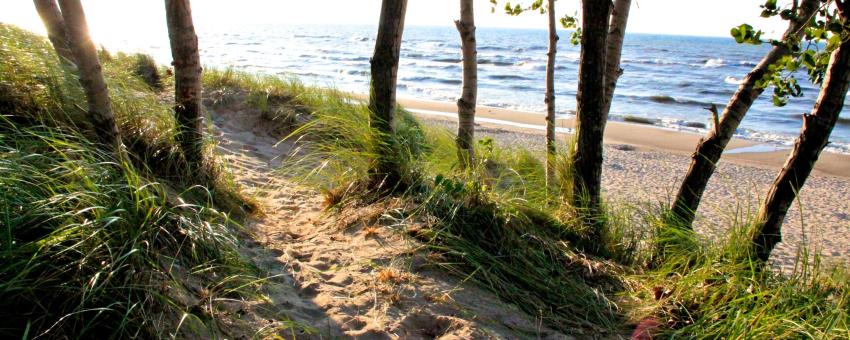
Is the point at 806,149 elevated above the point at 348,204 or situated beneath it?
elevated above

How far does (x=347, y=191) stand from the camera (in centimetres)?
427

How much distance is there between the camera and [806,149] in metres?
3.31

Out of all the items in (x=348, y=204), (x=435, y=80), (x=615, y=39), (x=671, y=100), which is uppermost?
(x=615, y=39)

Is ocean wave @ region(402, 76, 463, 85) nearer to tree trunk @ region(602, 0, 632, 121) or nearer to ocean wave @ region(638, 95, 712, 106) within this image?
ocean wave @ region(638, 95, 712, 106)

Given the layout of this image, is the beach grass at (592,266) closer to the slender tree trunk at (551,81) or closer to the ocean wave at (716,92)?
the slender tree trunk at (551,81)

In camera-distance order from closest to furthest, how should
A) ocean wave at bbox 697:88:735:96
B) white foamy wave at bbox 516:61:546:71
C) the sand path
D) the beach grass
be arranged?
the sand path → the beach grass → ocean wave at bbox 697:88:735:96 → white foamy wave at bbox 516:61:546:71

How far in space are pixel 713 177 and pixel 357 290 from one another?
8782mm

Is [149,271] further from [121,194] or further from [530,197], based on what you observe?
[530,197]

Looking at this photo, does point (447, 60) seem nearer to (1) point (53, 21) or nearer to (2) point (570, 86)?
(2) point (570, 86)

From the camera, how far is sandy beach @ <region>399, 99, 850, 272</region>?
6863mm

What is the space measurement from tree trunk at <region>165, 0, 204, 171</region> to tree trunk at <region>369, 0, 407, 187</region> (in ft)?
4.34

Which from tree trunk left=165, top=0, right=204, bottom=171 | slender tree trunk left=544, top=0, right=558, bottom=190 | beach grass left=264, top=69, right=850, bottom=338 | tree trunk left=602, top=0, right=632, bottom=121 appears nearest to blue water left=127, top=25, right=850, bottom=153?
slender tree trunk left=544, top=0, right=558, bottom=190

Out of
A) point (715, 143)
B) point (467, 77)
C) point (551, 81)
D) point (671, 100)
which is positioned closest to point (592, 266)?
point (715, 143)

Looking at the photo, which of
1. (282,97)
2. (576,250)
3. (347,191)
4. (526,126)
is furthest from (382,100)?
(526,126)
